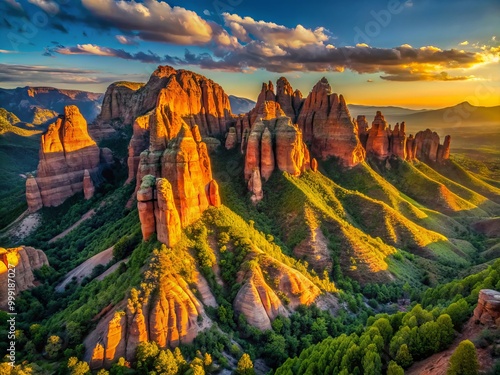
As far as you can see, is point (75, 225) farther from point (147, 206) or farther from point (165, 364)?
point (165, 364)

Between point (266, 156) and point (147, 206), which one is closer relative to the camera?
→ point (147, 206)

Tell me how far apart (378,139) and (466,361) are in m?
104

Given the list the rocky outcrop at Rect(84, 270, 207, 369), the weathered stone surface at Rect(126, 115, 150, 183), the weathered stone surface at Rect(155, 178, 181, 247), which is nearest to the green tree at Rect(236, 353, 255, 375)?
the rocky outcrop at Rect(84, 270, 207, 369)

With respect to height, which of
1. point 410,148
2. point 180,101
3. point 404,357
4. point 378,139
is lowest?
point 404,357

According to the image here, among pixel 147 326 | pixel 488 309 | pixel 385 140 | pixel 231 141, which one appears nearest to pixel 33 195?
pixel 231 141

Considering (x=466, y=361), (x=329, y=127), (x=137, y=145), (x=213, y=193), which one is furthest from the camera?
(x=329, y=127)

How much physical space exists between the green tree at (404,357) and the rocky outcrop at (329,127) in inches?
2932

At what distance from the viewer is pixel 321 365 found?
120 ft

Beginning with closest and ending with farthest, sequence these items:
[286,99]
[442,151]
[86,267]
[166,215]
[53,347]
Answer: [53,347] → [166,215] → [86,267] → [286,99] → [442,151]

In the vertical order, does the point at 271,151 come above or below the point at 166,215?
above

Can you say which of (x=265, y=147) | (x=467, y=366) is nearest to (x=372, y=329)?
(x=467, y=366)

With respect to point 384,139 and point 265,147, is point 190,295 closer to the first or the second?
point 265,147

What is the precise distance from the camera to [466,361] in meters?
23.6

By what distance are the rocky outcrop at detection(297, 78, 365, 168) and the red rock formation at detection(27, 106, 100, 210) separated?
6887 cm
